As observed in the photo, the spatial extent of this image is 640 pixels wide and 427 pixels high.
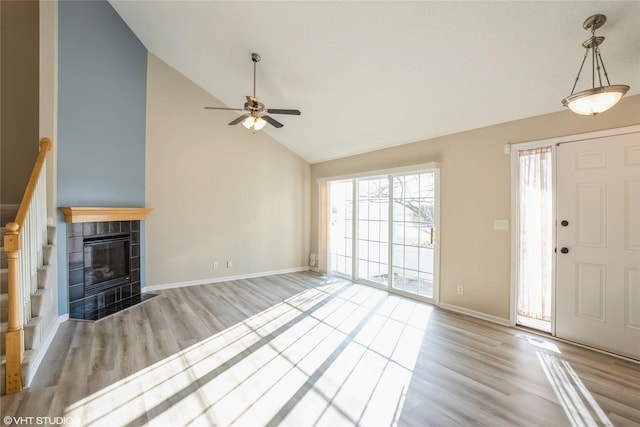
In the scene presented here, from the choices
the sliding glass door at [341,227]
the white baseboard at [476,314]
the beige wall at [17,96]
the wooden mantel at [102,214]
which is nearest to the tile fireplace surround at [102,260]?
the wooden mantel at [102,214]

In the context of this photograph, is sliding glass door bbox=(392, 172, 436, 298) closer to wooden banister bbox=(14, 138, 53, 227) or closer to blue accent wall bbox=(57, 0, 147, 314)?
blue accent wall bbox=(57, 0, 147, 314)

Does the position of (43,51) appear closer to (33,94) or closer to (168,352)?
(33,94)

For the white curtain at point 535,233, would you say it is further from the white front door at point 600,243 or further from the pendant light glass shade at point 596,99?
the pendant light glass shade at point 596,99

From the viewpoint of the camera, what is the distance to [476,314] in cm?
377

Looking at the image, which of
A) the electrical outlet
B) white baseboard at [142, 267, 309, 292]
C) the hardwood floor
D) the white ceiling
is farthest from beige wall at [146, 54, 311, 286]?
the electrical outlet

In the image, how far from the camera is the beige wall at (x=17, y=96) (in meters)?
3.71

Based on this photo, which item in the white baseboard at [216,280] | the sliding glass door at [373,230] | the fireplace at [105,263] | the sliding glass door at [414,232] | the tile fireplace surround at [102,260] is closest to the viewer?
the tile fireplace surround at [102,260]

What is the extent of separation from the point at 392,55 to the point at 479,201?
222cm

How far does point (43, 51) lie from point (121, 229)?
243cm

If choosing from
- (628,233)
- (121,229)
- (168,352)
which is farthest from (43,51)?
(628,233)

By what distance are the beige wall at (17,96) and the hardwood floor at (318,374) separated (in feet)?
7.17

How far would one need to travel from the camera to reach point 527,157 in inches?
133

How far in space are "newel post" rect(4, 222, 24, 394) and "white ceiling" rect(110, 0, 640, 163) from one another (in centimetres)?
320

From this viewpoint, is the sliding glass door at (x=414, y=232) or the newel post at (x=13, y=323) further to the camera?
the sliding glass door at (x=414, y=232)
